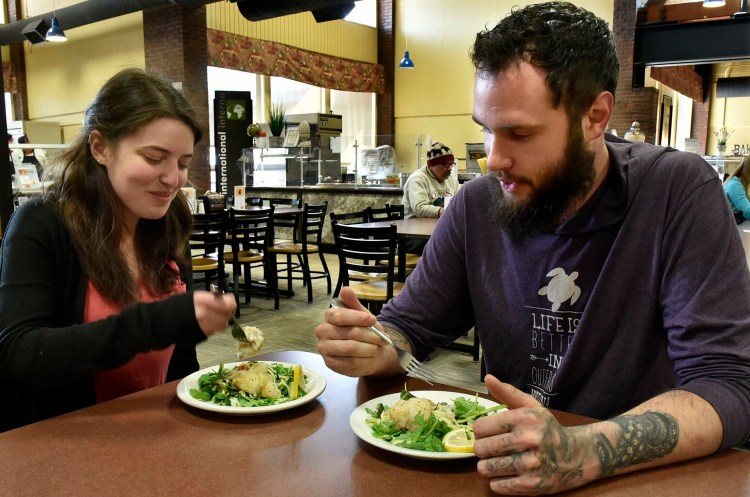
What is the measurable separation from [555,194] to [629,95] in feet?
31.5

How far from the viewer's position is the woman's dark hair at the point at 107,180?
131 centimetres

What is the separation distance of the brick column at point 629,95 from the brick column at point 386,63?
4723 mm

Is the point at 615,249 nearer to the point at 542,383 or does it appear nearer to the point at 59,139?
the point at 542,383

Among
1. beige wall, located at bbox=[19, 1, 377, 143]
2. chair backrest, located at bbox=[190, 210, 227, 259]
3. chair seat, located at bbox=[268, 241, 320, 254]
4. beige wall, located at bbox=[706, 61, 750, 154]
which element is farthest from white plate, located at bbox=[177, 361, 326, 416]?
beige wall, located at bbox=[706, 61, 750, 154]

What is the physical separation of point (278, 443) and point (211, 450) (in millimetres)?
101

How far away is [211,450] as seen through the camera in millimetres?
903

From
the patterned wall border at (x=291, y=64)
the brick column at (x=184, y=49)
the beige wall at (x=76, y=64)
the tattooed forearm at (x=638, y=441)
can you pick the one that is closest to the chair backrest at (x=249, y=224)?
the brick column at (x=184, y=49)

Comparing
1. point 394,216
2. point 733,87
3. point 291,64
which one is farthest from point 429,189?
point 733,87

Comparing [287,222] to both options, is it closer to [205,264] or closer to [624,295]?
[205,264]

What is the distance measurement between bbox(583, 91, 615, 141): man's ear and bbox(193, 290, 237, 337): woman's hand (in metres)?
0.74

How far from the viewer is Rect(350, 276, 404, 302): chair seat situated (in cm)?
367

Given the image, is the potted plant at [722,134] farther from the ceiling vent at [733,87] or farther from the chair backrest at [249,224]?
the chair backrest at [249,224]

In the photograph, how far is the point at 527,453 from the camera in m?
0.76

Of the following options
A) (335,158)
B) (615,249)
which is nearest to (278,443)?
(615,249)
